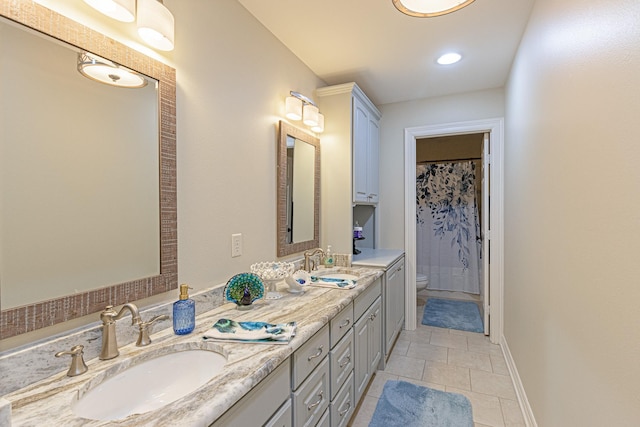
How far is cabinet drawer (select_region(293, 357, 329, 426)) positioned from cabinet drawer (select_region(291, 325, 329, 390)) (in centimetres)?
3

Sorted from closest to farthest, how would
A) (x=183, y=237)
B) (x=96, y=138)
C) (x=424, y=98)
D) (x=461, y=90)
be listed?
(x=96, y=138) < (x=183, y=237) < (x=461, y=90) < (x=424, y=98)

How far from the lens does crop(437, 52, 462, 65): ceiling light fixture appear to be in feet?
7.49

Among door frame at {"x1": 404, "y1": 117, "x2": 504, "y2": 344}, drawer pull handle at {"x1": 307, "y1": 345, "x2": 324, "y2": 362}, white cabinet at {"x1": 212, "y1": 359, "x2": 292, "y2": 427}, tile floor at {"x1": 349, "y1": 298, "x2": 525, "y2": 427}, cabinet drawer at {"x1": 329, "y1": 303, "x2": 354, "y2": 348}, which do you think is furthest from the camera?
door frame at {"x1": 404, "y1": 117, "x2": 504, "y2": 344}

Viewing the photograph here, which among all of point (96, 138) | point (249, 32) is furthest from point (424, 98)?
point (96, 138)

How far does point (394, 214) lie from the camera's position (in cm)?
327

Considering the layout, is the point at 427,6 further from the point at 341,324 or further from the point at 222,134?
the point at 341,324

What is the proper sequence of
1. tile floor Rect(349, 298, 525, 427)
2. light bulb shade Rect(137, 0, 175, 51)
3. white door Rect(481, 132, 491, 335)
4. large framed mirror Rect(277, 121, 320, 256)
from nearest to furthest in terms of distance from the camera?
light bulb shade Rect(137, 0, 175, 51) → tile floor Rect(349, 298, 525, 427) → large framed mirror Rect(277, 121, 320, 256) → white door Rect(481, 132, 491, 335)

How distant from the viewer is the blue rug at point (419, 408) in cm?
185

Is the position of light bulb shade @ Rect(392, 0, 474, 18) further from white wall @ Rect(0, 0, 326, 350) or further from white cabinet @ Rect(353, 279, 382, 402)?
white cabinet @ Rect(353, 279, 382, 402)

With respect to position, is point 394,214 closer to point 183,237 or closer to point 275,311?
point 275,311

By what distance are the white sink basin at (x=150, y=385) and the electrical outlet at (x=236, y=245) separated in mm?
→ 641

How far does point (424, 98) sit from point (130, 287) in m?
3.06

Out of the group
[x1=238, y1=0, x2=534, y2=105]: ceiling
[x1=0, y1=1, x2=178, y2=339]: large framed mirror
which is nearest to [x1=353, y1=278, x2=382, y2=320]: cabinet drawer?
[x1=0, y1=1, x2=178, y2=339]: large framed mirror

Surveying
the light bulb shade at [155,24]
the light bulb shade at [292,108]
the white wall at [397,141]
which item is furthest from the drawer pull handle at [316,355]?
the white wall at [397,141]
